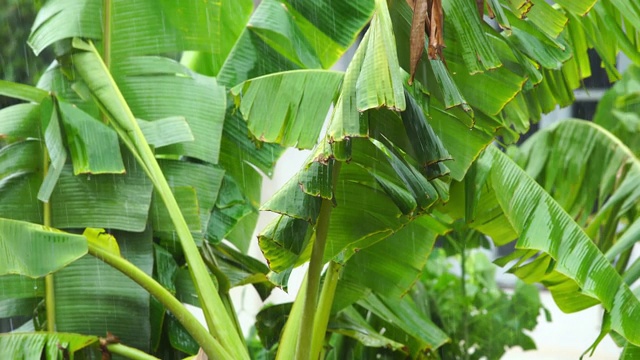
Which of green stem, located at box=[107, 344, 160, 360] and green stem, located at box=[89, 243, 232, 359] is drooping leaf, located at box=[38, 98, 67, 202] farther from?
green stem, located at box=[107, 344, 160, 360]

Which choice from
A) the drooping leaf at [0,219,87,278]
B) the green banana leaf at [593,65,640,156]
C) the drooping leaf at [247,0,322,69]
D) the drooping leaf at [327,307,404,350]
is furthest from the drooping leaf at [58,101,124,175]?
the green banana leaf at [593,65,640,156]

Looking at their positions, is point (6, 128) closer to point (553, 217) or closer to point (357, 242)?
point (357, 242)

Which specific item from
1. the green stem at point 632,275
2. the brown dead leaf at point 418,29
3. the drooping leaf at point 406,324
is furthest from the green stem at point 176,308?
the green stem at point 632,275

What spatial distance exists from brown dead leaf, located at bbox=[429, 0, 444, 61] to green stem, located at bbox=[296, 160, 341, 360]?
550mm

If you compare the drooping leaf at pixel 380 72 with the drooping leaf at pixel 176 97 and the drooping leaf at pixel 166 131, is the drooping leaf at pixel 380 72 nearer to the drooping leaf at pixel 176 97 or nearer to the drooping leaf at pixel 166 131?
the drooping leaf at pixel 166 131

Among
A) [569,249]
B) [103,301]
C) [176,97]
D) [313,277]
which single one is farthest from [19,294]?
[569,249]

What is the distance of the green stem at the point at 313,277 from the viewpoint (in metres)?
2.76

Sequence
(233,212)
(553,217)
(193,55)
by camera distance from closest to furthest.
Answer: (553,217)
(233,212)
(193,55)

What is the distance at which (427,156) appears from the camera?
260 centimetres

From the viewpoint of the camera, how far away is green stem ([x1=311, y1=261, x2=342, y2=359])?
332cm

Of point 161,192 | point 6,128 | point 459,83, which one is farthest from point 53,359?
point 459,83

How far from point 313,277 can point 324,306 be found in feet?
1.46

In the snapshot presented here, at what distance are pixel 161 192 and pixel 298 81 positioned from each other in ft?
2.45

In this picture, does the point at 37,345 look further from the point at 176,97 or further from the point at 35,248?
the point at 176,97
